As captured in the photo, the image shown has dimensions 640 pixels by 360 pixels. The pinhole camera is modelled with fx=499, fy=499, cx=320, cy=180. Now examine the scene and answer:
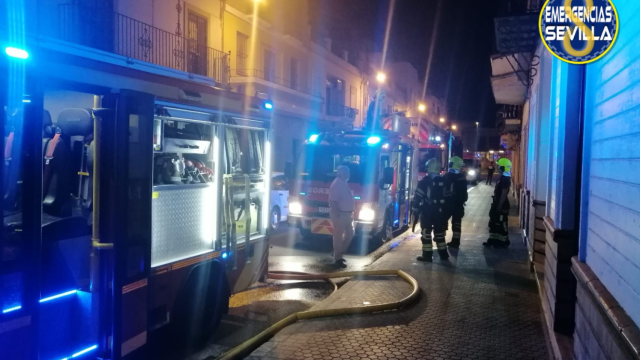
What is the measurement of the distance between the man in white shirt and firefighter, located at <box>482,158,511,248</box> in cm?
313

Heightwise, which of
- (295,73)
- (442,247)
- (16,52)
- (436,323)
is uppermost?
(295,73)

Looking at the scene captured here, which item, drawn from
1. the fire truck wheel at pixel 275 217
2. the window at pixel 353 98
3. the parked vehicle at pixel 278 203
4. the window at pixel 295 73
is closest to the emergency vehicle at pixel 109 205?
the fire truck wheel at pixel 275 217

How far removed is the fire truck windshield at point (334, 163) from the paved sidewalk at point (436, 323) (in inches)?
98.5

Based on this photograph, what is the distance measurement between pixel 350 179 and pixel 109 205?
263 inches

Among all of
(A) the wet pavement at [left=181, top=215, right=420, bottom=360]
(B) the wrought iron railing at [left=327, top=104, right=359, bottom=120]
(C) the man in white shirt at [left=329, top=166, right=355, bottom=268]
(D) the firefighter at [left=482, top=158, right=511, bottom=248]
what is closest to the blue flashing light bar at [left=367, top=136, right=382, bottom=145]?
(C) the man in white shirt at [left=329, top=166, right=355, bottom=268]

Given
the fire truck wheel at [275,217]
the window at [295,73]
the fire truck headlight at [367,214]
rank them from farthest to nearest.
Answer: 1. the window at [295,73]
2. the fire truck wheel at [275,217]
3. the fire truck headlight at [367,214]

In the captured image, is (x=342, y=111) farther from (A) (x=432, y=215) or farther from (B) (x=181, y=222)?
(B) (x=181, y=222)

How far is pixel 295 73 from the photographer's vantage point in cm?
2514

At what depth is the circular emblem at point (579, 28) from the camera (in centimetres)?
332

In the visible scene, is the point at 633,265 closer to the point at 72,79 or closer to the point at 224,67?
the point at 72,79

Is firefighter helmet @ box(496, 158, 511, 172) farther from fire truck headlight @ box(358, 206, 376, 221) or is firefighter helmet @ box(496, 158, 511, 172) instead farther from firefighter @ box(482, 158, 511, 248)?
fire truck headlight @ box(358, 206, 376, 221)

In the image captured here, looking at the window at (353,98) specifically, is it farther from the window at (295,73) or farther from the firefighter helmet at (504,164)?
the firefighter helmet at (504,164)

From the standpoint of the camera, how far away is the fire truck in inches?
399

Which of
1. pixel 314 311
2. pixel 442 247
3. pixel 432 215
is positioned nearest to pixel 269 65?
pixel 432 215
